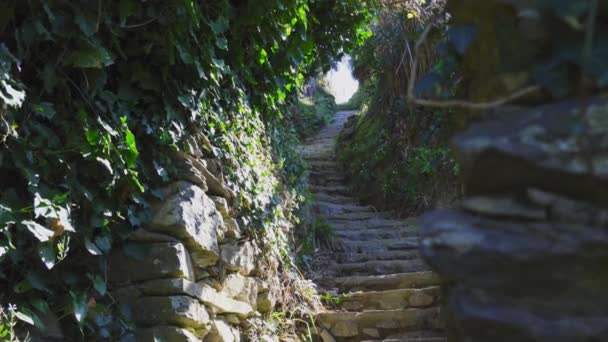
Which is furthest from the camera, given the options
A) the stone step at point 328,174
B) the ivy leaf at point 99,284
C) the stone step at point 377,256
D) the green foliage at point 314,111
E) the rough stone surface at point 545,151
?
the green foliage at point 314,111

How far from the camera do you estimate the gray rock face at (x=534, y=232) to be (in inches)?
33.1

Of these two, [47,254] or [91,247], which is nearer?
[47,254]

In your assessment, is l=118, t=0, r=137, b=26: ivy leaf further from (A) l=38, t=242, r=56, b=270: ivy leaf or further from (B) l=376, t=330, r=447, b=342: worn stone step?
(B) l=376, t=330, r=447, b=342: worn stone step

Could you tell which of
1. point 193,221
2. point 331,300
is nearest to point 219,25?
point 193,221

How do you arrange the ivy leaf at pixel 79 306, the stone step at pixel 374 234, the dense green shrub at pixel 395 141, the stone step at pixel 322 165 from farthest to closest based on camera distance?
the stone step at pixel 322 165
the dense green shrub at pixel 395 141
the stone step at pixel 374 234
the ivy leaf at pixel 79 306

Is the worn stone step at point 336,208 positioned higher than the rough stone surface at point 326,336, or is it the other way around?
the worn stone step at point 336,208

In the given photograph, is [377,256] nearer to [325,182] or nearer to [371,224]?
[371,224]

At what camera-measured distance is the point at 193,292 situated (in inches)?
113

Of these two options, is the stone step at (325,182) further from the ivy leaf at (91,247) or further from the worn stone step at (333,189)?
the ivy leaf at (91,247)

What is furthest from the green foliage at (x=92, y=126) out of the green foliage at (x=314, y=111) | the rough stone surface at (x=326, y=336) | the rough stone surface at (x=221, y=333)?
the green foliage at (x=314, y=111)

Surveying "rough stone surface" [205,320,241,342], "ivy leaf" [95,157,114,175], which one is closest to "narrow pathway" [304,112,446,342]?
"rough stone surface" [205,320,241,342]

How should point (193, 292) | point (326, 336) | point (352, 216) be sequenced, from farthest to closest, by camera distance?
1. point (352, 216)
2. point (326, 336)
3. point (193, 292)

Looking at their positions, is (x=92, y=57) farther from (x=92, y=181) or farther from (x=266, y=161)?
(x=266, y=161)

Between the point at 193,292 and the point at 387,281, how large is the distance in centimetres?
229
